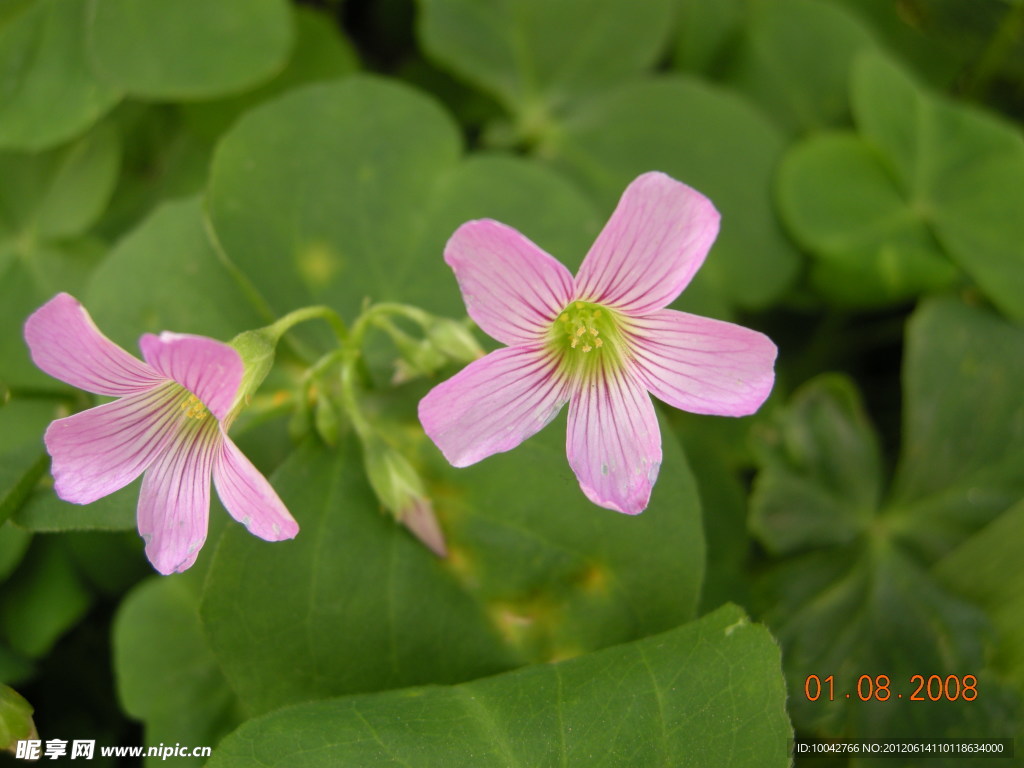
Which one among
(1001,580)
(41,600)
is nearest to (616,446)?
(1001,580)

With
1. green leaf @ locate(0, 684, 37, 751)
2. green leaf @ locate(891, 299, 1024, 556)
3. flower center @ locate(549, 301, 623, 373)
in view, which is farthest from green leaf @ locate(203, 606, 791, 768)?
green leaf @ locate(891, 299, 1024, 556)

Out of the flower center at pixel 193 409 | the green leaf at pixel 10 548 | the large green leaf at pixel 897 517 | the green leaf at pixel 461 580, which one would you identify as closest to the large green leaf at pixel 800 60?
the large green leaf at pixel 897 517

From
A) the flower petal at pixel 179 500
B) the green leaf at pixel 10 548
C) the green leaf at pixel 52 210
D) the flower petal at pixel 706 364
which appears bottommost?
the green leaf at pixel 10 548

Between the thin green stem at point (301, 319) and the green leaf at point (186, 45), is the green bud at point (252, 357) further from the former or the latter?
the green leaf at point (186, 45)

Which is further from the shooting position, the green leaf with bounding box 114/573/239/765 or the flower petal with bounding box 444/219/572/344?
the green leaf with bounding box 114/573/239/765

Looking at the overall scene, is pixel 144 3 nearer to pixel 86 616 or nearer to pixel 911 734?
pixel 86 616

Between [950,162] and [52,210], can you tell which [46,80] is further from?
[950,162]

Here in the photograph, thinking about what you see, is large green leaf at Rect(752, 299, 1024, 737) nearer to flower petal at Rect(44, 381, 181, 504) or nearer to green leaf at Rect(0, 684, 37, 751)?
flower petal at Rect(44, 381, 181, 504)
